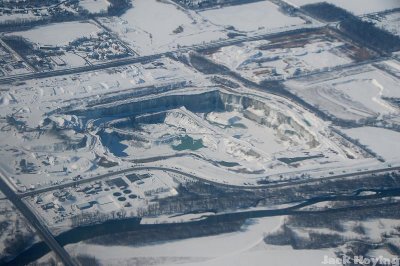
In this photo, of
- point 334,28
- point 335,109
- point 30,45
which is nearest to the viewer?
point 335,109

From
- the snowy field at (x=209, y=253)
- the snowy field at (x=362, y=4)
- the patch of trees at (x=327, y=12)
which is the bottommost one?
the snowy field at (x=209, y=253)

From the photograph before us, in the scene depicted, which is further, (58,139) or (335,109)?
(335,109)

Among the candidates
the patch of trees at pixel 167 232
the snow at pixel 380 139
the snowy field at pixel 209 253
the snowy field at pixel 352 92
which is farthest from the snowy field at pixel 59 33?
the snowy field at pixel 209 253

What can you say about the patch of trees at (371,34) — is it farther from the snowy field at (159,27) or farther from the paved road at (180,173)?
the paved road at (180,173)

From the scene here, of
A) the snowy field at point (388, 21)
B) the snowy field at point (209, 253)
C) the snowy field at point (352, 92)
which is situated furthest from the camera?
the snowy field at point (388, 21)

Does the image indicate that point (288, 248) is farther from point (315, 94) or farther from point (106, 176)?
point (315, 94)

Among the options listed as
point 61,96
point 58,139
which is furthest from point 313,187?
point 61,96

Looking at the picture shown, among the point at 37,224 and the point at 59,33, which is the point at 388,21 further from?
the point at 37,224

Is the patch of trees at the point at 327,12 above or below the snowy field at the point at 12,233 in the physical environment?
above
